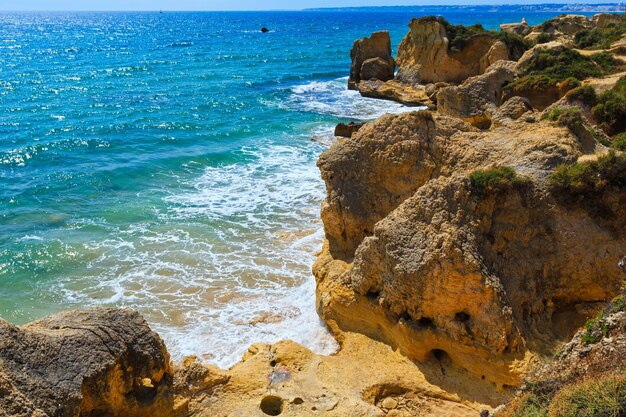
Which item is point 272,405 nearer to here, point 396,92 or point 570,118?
point 570,118

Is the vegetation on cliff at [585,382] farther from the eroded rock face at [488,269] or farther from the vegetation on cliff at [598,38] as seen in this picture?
the vegetation on cliff at [598,38]

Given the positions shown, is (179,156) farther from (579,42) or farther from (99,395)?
(579,42)

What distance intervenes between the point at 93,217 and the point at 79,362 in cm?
1487

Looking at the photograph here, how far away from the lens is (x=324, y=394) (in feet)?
31.5

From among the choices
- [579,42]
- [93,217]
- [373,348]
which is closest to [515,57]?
[579,42]

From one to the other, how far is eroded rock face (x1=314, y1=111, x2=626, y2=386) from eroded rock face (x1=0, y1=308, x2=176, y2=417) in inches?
180

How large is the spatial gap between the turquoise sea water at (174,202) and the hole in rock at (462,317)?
294cm

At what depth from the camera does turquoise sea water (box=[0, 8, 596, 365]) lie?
14.5 m

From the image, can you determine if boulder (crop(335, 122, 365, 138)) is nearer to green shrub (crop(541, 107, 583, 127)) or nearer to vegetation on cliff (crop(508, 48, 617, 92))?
vegetation on cliff (crop(508, 48, 617, 92))

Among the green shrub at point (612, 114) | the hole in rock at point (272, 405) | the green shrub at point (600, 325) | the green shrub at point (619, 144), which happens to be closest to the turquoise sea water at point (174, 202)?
the hole in rock at point (272, 405)

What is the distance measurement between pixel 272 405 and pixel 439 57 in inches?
1511

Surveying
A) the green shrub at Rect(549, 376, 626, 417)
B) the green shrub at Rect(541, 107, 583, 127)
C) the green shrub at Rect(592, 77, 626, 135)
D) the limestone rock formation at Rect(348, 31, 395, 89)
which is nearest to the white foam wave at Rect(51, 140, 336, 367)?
the green shrub at Rect(549, 376, 626, 417)

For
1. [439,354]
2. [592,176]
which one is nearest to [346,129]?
[592,176]

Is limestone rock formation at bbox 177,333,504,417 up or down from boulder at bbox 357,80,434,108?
down
